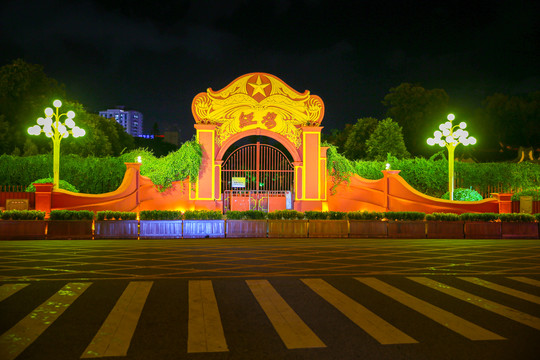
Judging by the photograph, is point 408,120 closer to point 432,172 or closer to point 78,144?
point 432,172

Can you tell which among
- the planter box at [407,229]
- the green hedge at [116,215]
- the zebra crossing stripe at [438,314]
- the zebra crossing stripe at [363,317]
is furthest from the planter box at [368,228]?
the zebra crossing stripe at [363,317]

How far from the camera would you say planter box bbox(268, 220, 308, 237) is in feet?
65.0

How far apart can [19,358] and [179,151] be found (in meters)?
20.2

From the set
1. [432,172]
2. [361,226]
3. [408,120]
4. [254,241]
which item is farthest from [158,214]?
[408,120]

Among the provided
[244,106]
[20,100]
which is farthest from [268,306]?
[20,100]

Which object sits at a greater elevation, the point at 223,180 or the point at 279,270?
the point at 223,180

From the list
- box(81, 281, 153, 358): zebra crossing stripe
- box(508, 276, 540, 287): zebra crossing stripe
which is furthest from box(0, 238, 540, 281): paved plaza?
box(81, 281, 153, 358): zebra crossing stripe

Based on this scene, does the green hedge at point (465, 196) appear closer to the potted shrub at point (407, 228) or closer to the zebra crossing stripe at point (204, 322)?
the potted shrub at point (407, 228)

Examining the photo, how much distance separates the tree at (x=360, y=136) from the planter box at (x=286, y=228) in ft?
96.9

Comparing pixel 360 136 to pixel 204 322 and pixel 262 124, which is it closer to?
pixel 262 124

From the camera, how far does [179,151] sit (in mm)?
24609

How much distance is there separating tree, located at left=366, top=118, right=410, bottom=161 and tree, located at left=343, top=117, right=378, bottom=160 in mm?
5130

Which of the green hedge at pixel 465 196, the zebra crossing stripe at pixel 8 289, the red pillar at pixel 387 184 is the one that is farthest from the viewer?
the green hedge at pixel 465 196

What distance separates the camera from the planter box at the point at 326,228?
1992 cm
